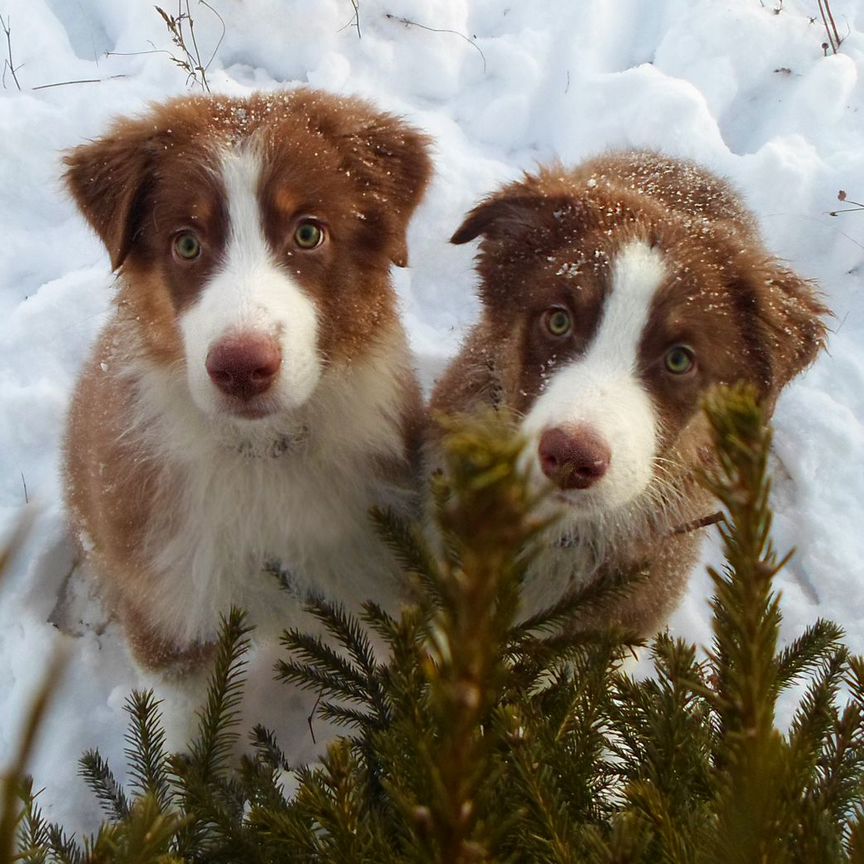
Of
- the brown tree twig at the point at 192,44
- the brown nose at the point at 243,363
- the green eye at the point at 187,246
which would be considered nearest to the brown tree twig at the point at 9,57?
the brown tree twig at the point at 192,44

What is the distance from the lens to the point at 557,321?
2.66 m

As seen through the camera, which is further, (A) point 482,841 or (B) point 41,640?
(B) point 41,640

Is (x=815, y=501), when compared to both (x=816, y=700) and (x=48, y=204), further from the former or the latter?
(x=48, y=204)

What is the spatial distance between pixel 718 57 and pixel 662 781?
202 inches

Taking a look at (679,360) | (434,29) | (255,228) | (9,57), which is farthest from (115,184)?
(434,29)

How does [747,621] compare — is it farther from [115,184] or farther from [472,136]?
[472,136]

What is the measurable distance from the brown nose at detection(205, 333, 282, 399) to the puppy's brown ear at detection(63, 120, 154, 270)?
2.56ft

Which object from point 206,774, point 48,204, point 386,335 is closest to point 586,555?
point 386,335

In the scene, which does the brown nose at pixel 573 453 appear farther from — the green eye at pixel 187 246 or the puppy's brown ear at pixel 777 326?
the green eye at pixel 187 246

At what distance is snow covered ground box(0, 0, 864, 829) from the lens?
13.0 ft

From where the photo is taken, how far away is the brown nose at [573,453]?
7.00 ft

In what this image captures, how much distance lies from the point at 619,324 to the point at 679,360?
0.76 ft

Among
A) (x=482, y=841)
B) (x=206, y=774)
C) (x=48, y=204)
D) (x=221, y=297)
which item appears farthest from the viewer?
(x=48, y=204)

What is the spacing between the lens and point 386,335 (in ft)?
10.1
